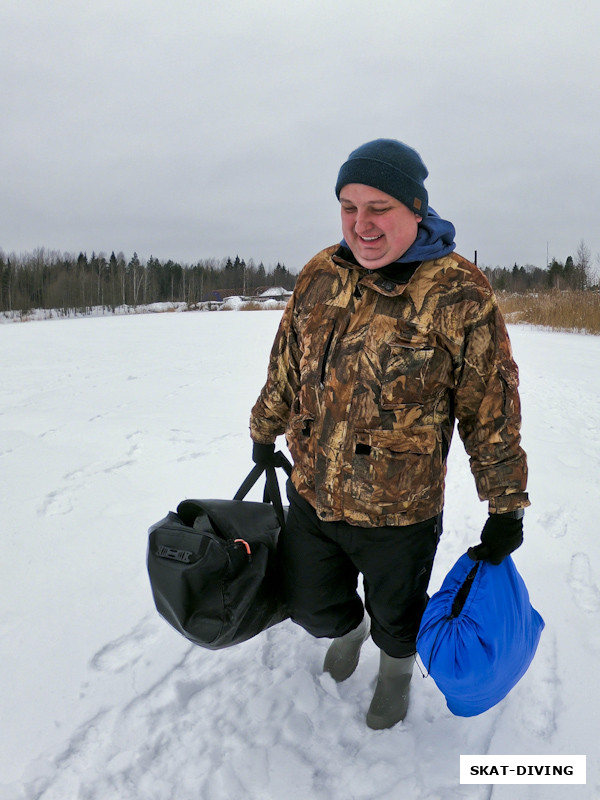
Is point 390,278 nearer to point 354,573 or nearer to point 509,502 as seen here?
point 509,502

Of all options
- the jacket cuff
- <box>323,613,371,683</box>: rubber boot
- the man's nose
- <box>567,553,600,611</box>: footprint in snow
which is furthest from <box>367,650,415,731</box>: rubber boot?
the man's nose

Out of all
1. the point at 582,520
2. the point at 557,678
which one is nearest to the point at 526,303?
the point at 582,520

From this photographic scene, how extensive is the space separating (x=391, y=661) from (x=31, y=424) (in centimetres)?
426

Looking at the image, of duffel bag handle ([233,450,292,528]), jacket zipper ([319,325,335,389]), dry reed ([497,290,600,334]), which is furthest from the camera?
dry reed ([497,290,600,334])

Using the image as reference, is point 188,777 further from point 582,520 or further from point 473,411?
point 582,520

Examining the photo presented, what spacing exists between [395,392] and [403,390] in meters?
0.02

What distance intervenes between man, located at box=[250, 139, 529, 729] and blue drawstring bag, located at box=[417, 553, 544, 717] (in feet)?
0.30

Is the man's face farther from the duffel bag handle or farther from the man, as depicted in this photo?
the duffel bag handle

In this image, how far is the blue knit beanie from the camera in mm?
1433

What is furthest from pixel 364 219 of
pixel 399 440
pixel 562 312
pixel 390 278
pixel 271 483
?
pixel 562 312

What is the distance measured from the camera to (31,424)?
16.0 feet

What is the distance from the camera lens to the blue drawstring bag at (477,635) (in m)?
1.44

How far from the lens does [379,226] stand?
57.4 inches

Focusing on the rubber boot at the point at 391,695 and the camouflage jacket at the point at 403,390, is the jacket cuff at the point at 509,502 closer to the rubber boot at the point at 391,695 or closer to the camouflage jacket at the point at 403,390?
the camouflage jacket at the point at 403,390
